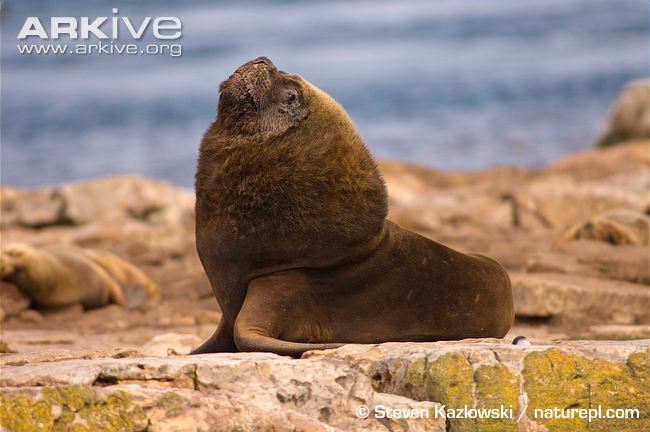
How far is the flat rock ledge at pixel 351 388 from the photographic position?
4.09 m

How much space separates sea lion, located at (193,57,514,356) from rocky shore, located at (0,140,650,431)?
448mm

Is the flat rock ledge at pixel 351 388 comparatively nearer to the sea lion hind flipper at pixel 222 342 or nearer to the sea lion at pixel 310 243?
the sea lion at pixel 310 243

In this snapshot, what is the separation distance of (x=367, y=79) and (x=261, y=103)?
2938 cm

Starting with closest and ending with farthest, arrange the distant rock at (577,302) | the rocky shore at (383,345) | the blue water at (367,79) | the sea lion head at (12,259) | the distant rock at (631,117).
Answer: the rocky shore at (383,345) → the distant rock at (577,302) → the sea lion head at (12,259) → the distant rock at (631,117) → the blue water at (367,79)

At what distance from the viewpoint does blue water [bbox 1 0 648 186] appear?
25.4 metres

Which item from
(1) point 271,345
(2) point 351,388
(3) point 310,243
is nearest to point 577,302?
(3) point 310,243

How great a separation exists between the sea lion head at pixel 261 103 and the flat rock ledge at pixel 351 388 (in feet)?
4.01

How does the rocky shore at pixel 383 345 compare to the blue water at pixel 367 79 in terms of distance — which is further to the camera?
the blue water at pixel 367 79

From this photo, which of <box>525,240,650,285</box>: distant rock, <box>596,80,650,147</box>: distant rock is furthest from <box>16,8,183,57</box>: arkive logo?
<box>596,80,650,147</box>: distant rock

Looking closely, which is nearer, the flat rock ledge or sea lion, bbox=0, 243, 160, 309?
the flat rock ledge

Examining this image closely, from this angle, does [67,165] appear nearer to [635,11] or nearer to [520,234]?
[520,234]

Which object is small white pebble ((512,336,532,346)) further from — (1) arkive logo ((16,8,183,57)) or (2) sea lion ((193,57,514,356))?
(1) arkive logo ((16,8,183,57))

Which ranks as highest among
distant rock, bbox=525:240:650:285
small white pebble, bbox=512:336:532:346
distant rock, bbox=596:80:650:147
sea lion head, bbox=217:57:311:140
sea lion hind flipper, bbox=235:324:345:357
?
distant rock, bbox=596:80:650:147

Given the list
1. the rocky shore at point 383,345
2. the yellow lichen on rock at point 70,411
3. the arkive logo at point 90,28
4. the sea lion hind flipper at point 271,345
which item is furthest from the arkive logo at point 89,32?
the yellow lichen on rock at point 70,411
